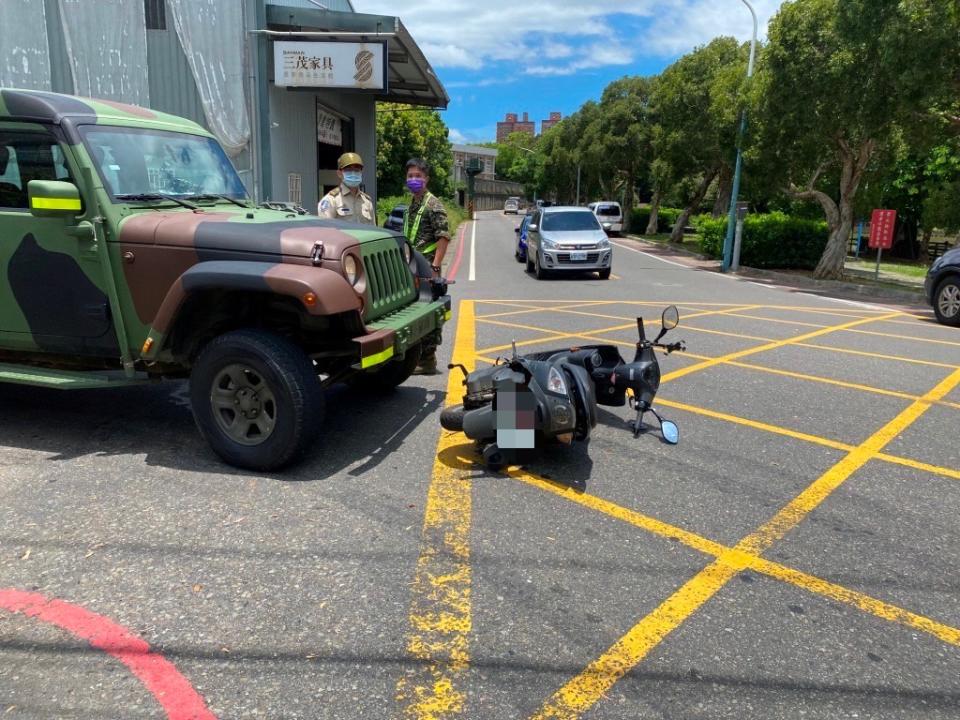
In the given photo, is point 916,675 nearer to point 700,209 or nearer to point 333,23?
point 333,23

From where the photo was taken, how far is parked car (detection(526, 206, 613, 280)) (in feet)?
52.2

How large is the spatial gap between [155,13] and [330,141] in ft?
20.9

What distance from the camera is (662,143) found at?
30062 millimetres

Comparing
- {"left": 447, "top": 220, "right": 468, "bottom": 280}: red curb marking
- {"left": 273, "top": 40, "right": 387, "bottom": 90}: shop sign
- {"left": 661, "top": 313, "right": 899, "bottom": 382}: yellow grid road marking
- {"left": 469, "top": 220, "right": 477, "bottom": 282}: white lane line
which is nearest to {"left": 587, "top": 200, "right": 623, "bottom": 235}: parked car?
{"left": 469, "top": 220, "right": 477, "bottom": 282}: white lane line

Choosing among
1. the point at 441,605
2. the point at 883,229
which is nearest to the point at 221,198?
the point at 441,605

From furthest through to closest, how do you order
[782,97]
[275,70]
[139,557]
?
[782,97] < [275,70] < [139,557]

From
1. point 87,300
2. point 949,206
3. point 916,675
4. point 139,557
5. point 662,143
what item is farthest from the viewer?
point 662,143

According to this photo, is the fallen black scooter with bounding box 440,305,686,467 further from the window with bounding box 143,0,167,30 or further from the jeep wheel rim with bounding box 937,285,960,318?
the window with bounding box 143,0,167,30

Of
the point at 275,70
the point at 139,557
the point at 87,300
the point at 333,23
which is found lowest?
the point at 139,557

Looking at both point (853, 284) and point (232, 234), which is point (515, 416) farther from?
point (853, 284)

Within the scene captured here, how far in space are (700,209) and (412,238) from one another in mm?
52498

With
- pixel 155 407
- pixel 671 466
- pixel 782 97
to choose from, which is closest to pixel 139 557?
pixel 155 407

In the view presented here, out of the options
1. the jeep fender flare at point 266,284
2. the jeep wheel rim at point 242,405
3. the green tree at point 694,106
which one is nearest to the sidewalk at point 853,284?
the green tree at point 694,106

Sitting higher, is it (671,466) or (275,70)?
(275,70)
